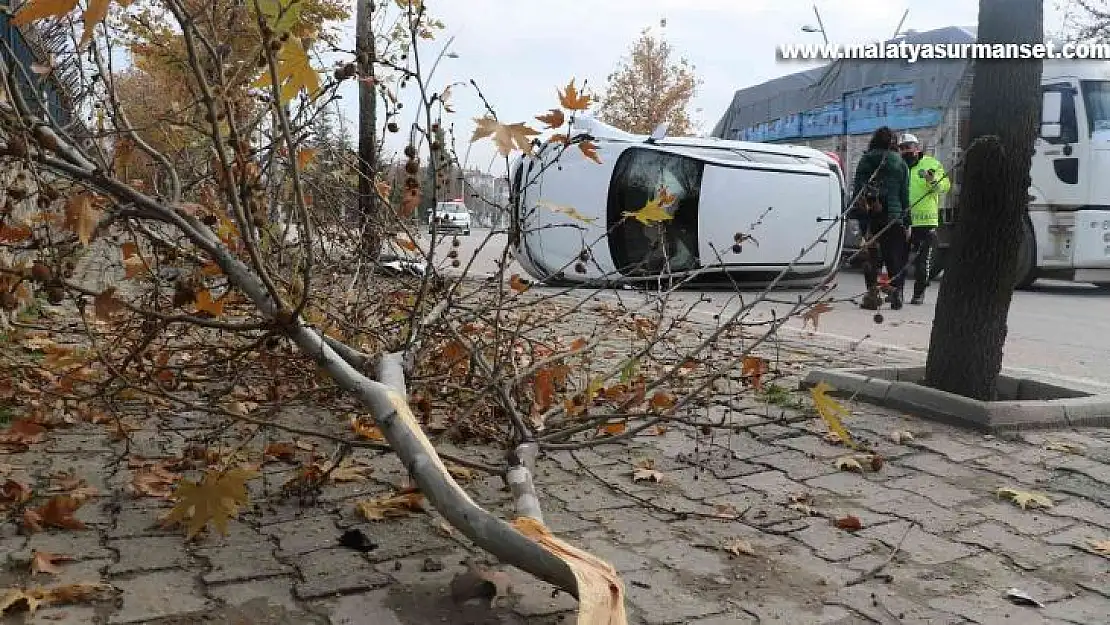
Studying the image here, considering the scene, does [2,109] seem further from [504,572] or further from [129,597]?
[504,572]

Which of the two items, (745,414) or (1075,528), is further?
(745,414)

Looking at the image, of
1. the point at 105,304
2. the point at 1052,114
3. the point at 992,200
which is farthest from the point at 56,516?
the point at 1052,114

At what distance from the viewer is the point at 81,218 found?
93.9 inches

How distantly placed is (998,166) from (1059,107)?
9740mm

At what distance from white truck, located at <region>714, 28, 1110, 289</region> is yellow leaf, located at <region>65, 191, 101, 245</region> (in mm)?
9007

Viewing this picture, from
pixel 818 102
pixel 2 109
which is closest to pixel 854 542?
pixel 2 109

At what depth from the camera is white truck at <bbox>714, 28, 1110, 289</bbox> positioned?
1282cm

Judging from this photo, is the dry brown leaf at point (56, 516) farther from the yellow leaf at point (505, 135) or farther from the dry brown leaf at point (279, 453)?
the yellow leaf at point (505, 135)

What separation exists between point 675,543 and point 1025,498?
1415 mm

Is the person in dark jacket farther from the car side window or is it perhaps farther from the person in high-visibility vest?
the car side window

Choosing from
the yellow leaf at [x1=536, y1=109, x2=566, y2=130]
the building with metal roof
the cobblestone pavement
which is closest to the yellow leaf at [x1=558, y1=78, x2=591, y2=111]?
the yellow leaf at [x1=536, y1=109, x2=566, y2=130]

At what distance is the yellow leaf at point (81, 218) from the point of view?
2369 mm

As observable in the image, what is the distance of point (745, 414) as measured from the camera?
4.89 m

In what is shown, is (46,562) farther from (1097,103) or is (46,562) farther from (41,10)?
(1097,103)
